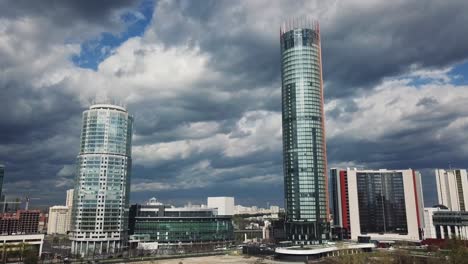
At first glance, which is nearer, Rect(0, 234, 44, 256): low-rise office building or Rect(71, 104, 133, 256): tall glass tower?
Rect(0, 234, 44, 256): low-rise office building

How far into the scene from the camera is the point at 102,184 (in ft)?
606

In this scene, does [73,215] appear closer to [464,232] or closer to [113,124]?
[113,124]

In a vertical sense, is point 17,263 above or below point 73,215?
below

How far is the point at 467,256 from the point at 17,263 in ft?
493

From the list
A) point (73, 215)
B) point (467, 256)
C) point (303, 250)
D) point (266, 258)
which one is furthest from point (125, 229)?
point (467, 256)

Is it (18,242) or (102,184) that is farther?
(102,184)

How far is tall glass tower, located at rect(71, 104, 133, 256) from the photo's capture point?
584 ft

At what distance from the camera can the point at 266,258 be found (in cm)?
15912

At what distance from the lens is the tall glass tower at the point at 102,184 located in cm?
17812

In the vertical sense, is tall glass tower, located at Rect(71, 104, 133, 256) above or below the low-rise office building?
above

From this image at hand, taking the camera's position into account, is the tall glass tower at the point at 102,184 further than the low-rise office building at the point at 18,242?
Yes

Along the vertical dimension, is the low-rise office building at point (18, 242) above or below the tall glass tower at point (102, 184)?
below

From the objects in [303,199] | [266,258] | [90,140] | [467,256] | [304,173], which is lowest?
[266,258]

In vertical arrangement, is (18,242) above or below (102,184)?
below
